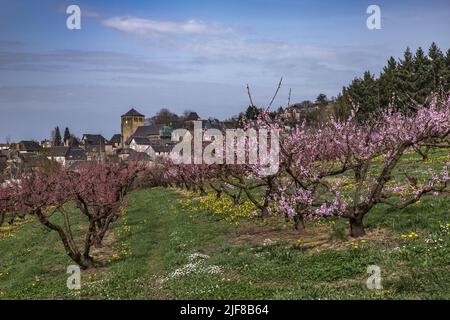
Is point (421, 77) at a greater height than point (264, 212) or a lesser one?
greater

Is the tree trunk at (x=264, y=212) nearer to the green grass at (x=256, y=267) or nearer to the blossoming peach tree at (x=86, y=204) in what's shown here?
the green grass at (x=256, y=267)

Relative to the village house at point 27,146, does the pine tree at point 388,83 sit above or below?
above

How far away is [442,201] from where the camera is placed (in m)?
18.7

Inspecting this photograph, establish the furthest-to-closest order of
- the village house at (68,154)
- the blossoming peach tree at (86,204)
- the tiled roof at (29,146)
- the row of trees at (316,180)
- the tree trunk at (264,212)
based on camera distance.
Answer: the tiled roof at (29,146), the village house at (68,154), the tree trunk at (264,212), the blossoming peach tree at (86,204), the row of trees at (316,180)

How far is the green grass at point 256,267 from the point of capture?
11672 millimetres

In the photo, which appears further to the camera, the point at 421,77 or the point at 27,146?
the point at 27,146

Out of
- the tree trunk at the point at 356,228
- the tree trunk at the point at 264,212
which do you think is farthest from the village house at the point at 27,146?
the tree trunk at the point at 356,228

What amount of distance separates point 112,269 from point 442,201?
1273cm

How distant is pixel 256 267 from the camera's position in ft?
50.2

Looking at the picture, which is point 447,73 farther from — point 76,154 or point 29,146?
point 29,146

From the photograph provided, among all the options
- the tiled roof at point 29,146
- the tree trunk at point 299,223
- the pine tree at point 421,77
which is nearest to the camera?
the tree trunk at point 299,223

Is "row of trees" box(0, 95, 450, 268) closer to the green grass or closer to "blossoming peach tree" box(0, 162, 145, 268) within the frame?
"blossoming peach tree" box(0, 162, 145, 268)

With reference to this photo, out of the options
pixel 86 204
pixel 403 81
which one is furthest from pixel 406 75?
pixel 86 204
